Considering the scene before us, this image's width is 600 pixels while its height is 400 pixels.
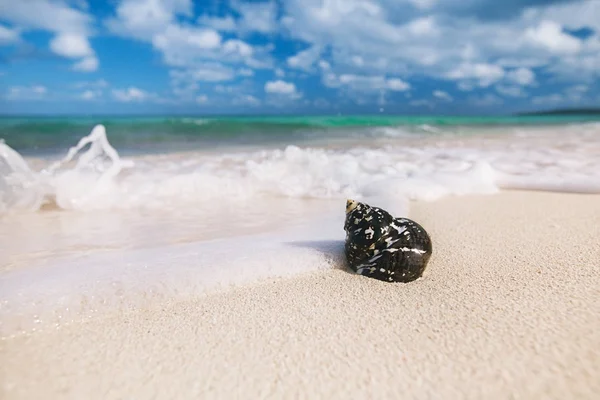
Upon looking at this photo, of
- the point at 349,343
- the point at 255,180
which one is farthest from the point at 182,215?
the point at 349,343

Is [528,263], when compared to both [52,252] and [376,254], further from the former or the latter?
[52,252]

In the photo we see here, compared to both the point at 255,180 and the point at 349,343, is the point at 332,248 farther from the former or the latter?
the point at 255,180

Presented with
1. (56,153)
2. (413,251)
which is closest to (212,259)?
(413,251)

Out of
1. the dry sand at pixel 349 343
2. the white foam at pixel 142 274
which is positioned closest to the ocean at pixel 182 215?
the white foam at pixel 142 274

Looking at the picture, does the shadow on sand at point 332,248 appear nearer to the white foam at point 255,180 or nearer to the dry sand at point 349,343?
the dry sand at point 349,343

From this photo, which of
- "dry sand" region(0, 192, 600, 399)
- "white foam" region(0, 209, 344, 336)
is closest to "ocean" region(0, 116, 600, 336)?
"white foam" region(0, 209, 344, 336)

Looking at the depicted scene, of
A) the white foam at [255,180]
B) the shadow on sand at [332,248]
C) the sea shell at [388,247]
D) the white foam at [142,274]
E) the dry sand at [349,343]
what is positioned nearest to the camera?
the dry sand at [349,343]
